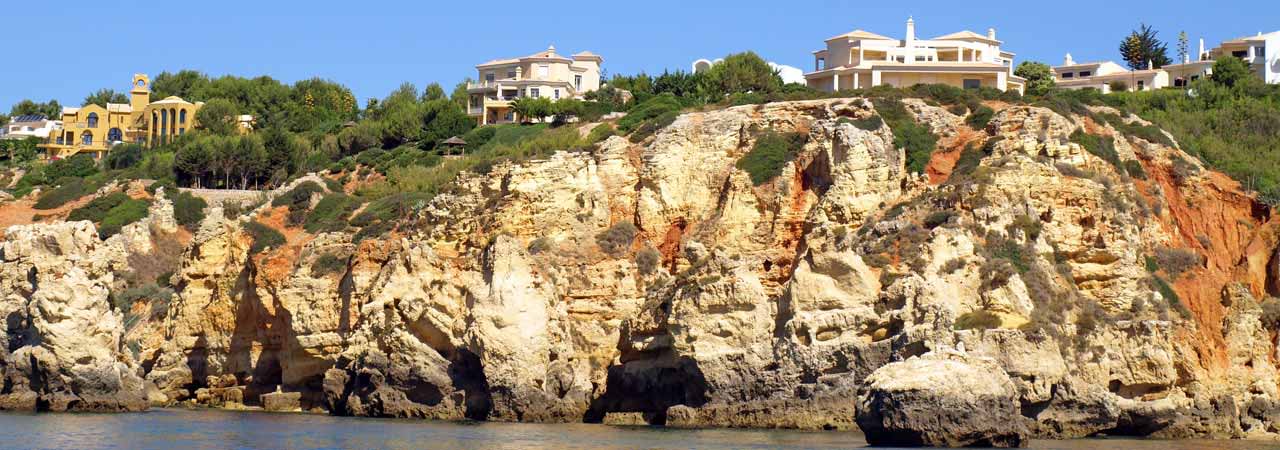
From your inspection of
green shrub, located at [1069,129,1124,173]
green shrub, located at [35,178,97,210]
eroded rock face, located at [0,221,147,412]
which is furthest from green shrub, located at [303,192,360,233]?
green shrub, located at [1069,129,1124,173]

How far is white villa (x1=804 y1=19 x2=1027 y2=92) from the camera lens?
79188 millimetres

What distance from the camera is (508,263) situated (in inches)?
2120

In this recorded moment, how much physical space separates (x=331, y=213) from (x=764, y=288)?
64.4ft

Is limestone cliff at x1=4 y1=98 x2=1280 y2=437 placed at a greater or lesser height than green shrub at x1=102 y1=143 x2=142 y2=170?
lesser

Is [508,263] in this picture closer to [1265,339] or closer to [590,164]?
[590,164]

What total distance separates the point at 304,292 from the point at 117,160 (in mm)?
45219

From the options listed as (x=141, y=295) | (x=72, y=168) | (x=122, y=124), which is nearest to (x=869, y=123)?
(x=141, y=295)

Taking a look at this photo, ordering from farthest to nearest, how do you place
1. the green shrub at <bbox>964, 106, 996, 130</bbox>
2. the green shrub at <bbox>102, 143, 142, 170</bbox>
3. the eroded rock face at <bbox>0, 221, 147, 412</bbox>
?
1. the green shrub at <bbox>102, 143, 142, 170</bbox>
2. the green shrub at <bbox>964, 106, 996, 130</bbox>
3. the eroded rock face at <bbox>0, 221, 147, 412</bbox>

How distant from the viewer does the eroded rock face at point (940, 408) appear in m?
40.5

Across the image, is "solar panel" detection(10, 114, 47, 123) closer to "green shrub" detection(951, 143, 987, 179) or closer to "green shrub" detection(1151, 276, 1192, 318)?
"green shrub" detection(951, 143, 987, 179)

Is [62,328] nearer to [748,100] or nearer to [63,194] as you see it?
[748,100]

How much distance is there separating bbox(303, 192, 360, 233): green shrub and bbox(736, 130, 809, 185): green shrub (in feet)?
43.3

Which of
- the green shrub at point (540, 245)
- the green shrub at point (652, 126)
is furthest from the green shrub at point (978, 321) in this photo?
the green shrub at point (652, 126)

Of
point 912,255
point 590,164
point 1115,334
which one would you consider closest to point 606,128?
point 590,164
